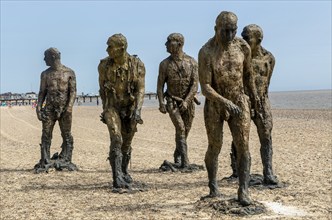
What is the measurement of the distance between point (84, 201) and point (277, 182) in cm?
337

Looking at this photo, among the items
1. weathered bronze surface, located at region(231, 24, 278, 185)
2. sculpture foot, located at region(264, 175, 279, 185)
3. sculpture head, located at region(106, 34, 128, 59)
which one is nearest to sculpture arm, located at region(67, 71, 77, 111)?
sculpture head, located at region(106, 34, 128, 59)

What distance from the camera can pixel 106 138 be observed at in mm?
20766

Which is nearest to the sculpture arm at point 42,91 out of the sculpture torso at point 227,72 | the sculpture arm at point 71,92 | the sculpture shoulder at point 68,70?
the sculpture shoulder at point 68,70

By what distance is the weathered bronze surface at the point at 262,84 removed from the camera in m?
8.77

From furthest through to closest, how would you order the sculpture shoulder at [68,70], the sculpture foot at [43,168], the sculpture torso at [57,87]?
the sculpture shoulder at [68,70], the sculpture torso at [57,87], the sculpture foot at [43,168]

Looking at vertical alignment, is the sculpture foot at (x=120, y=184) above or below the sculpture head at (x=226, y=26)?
below

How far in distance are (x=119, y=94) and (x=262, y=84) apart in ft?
8.25

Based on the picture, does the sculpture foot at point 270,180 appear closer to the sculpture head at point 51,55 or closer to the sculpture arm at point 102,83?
the sculpture arm at point 102,83

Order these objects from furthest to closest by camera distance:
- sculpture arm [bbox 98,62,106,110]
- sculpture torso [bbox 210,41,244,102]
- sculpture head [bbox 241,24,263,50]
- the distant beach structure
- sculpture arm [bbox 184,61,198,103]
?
the distant beach structure, sculpture arm [bbox 184,61,198,103], sculpture arm [bbox 98,62,106,110], sculpture head [bbox 241,24,263,50], sculpture torso [bbox 210,41,244,102]

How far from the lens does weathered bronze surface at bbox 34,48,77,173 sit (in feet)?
37.5

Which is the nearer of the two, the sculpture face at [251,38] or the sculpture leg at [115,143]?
the sculpture leg at [115,143]

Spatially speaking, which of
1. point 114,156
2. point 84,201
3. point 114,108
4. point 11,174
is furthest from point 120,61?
point 11,174

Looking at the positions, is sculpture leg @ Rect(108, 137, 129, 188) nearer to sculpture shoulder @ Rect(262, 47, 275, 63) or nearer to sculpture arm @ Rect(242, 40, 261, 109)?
sculpture arm @ Rect(242, 40, 261, 109)

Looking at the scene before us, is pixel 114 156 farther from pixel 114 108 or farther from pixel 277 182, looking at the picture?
pixel 277 182
